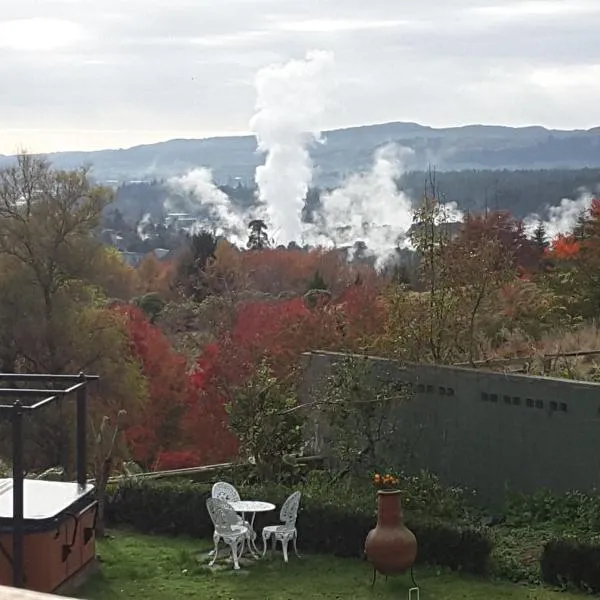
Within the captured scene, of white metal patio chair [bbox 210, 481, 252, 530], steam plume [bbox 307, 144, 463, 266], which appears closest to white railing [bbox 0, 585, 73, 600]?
white metal patio chair [bbox 210, 481, 252, 530]

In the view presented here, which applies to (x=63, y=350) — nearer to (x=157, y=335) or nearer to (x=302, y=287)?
(x=157, y=335)

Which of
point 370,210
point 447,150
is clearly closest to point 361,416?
point 370,210

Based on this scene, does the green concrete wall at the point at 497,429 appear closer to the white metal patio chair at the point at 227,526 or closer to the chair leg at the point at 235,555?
the white metal patio chair at the point at 227,526

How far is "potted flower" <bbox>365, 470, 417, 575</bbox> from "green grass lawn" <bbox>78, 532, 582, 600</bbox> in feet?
0.90

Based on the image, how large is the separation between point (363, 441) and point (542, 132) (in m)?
172

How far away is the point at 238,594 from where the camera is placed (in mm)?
9617

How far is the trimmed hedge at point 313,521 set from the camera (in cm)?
1025

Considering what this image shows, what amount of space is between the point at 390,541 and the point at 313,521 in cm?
170

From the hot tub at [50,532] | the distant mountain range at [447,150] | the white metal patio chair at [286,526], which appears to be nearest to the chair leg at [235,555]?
the white metal patio chair at [286,526]

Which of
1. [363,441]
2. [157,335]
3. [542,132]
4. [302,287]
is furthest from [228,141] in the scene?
[363,441]

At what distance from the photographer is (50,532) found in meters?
8.65

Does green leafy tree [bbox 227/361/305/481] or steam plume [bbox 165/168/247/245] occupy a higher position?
steam plume [bbox 165/168/247/245]

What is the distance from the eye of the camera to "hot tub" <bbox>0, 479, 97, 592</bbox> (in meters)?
8.55

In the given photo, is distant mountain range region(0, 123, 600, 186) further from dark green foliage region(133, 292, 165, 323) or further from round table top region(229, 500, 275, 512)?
round table top region(229, 500, 275, 512)
